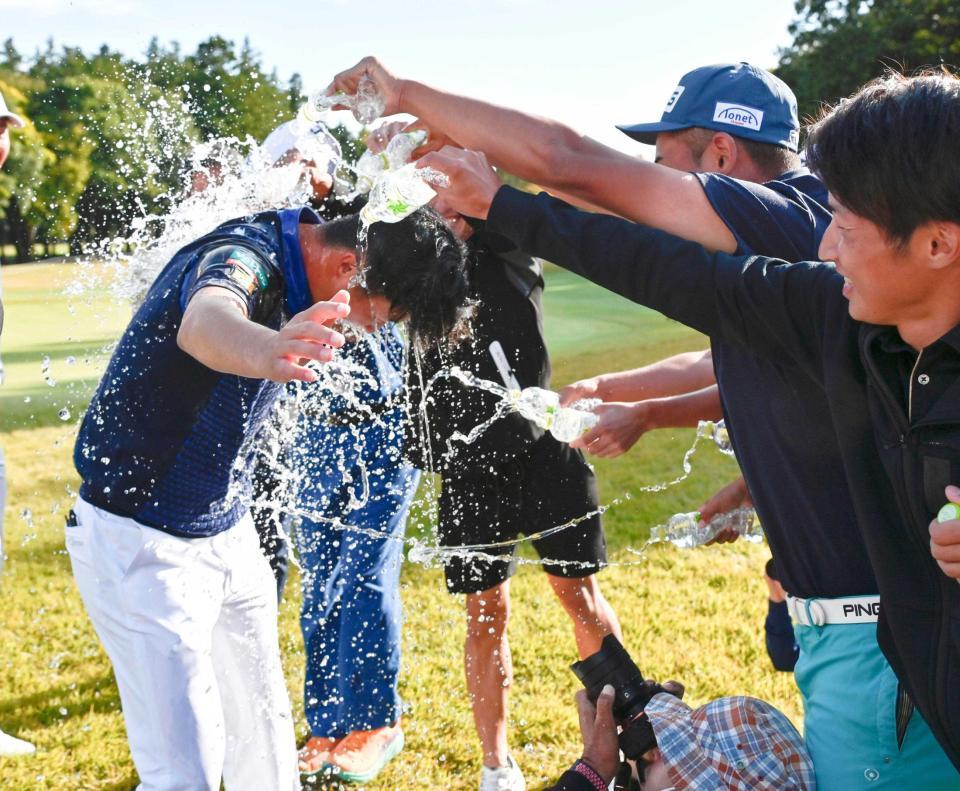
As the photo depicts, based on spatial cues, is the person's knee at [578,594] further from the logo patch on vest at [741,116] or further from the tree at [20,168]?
the tree at [20,168]

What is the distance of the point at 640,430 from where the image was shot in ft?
10.8

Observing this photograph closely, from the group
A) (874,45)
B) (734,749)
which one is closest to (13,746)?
(734,749)

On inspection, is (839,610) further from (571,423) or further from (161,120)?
(161,120)

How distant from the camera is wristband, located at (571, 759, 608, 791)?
2.15 meters

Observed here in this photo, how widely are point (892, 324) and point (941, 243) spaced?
150mm

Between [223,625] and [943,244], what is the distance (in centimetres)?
210

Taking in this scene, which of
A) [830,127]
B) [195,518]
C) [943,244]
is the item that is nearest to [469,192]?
[830,127]

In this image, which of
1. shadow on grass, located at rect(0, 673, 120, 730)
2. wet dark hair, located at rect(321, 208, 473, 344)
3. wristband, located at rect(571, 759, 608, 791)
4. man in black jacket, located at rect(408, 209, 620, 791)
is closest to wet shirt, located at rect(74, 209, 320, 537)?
wet dark hair, located at rect(321, 208, 473, 344)

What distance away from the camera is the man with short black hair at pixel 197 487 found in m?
2.55

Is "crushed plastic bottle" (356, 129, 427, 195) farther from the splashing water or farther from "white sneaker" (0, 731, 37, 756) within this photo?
"white sneaker" (0, 731, 37, 756)

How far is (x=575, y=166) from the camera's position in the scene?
2.10m

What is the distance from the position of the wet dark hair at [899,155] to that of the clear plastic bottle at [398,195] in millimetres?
914

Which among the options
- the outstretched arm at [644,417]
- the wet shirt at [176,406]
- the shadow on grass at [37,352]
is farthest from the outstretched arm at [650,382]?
the shadow on grass at [37,352]

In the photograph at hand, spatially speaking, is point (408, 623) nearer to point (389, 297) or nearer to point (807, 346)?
point (389, 297)
